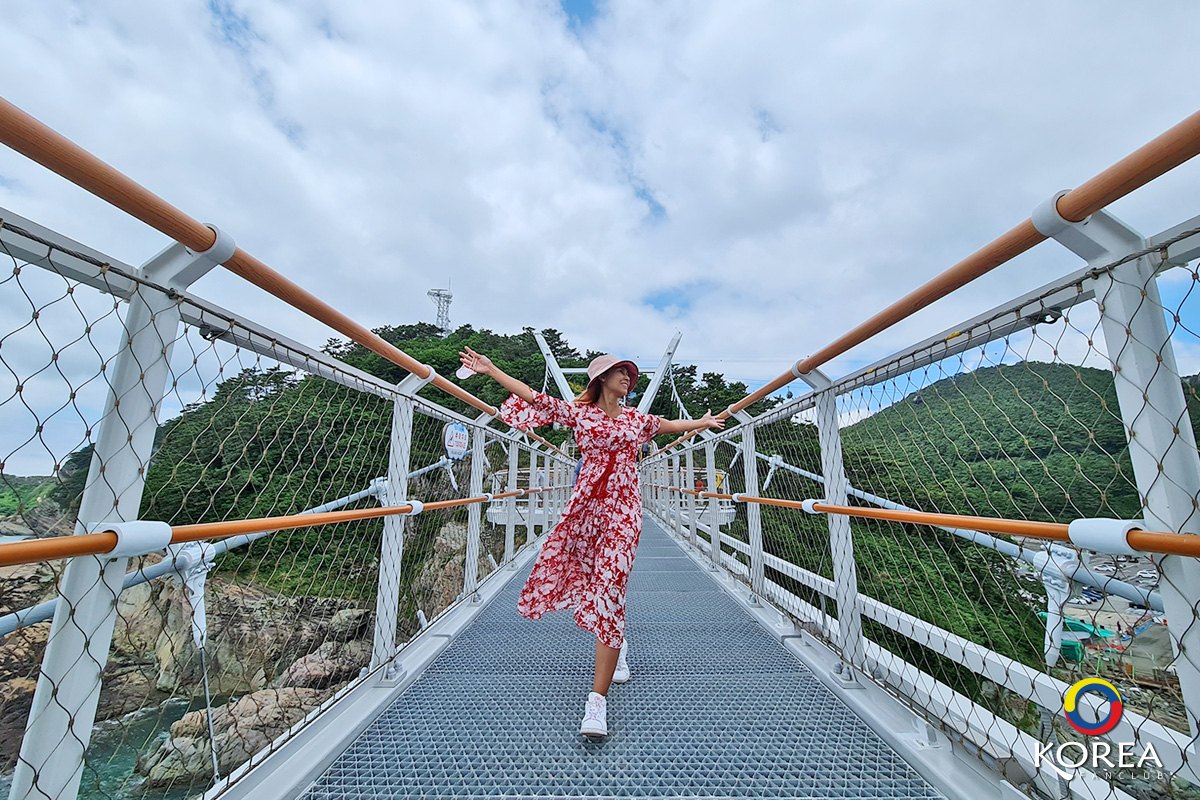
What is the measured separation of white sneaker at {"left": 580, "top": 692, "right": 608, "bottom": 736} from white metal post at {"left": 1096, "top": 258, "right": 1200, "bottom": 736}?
943 millimetres

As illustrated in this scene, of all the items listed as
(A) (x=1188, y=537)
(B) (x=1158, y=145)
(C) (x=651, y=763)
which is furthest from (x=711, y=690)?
(B) (x=1158, y=145)


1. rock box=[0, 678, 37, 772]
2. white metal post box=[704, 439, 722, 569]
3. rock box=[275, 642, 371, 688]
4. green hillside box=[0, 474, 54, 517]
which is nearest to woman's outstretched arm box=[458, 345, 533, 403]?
green hillside box=[0, 474, 54, 517]

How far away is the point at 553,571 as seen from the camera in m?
1.36

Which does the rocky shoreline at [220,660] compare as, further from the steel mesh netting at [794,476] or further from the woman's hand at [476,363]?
the woman's hand at [476,363]

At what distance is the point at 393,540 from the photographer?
1479 mm

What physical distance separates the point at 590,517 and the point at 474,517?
120 centimetres

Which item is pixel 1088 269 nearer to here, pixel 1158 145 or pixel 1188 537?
pixel 1158 145

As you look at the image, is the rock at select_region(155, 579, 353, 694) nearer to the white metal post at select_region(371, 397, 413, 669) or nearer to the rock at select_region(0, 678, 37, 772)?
the rock at select_region(0, 678, 37, 772)

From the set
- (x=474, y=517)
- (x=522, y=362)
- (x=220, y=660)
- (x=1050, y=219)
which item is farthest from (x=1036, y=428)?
(x=522, y=362)

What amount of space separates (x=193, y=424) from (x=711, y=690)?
123 inches

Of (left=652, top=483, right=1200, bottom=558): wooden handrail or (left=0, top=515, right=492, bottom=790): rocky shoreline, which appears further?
(left=0, top=515, right=492, bottom=790): rocky shoreline

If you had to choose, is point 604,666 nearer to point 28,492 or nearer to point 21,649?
point 28,492

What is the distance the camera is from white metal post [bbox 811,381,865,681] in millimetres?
1395

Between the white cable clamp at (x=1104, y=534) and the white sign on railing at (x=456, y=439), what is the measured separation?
1.95m
